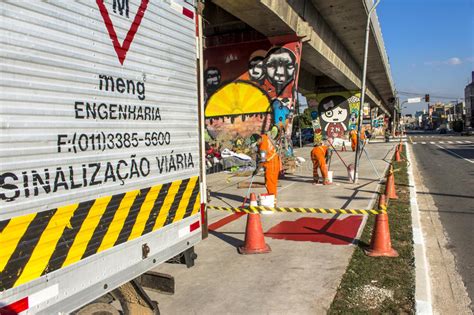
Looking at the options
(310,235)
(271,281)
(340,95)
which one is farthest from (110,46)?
(340,95)

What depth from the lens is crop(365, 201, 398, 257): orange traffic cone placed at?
235 inches

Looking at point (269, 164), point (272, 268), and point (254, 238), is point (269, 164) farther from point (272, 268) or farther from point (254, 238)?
point (272, 268)

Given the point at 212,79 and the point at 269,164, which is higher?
the point at 212,79

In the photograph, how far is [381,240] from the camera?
19.8ft

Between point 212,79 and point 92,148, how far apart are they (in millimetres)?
16263

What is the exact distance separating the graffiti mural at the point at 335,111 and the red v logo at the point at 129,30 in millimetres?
38168

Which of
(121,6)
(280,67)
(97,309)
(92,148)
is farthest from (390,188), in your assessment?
(92,148)

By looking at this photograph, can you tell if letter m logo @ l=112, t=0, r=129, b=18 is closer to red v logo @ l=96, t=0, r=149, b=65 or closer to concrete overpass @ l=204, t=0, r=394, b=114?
red v logo @ l=96, t=0, r=149, b=65

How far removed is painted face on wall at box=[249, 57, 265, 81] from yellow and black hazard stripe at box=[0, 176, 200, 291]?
47.5ft

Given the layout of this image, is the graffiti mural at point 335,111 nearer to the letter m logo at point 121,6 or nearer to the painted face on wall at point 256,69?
the painted face on wall at point 256,69

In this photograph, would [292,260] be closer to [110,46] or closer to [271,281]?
[271,281]

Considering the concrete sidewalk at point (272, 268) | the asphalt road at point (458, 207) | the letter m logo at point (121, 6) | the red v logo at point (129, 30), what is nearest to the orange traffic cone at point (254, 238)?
the concrete sidewalk at point (272, 268)

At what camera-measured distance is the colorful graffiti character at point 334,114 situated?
41062mm

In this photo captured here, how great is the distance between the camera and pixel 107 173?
3.16m
